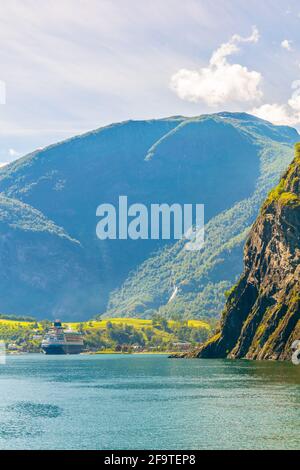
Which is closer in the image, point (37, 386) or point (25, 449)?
point (25, 449)

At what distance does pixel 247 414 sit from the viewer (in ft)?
413

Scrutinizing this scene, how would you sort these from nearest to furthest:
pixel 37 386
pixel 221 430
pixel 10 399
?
pixel 221 430 < pixel 10 399 < pixel 37 386

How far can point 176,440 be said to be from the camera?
104 meters
